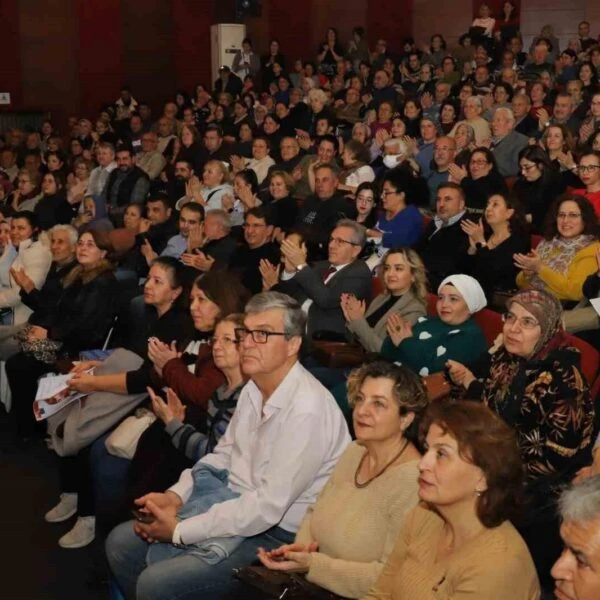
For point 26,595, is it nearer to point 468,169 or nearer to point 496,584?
point 496,584

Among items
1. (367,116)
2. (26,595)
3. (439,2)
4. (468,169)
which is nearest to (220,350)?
(26,595)

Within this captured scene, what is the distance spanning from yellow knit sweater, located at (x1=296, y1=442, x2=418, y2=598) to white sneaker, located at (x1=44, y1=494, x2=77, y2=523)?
1.90 metres

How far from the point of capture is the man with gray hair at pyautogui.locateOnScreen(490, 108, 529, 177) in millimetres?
6977

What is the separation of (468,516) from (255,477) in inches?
34.7

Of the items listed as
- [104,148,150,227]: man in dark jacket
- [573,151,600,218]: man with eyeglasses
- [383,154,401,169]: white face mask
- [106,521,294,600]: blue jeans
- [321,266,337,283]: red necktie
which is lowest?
[106,521,294,600]: blue jeans

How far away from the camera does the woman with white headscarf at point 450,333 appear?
12.1 ft

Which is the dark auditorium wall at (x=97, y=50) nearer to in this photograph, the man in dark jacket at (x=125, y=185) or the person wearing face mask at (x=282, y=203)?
the man in dark jacket at (x=125, y=185)

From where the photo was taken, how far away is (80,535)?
3.93 metres

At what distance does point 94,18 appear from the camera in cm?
1413

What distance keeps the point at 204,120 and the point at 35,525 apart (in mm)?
8384

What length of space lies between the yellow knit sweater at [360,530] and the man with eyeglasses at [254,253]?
292 cm

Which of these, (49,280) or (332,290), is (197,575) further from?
(49,280)

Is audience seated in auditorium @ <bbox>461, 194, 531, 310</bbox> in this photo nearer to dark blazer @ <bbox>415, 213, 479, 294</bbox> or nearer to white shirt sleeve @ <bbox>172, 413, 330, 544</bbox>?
dark blazer @ <bbox>415, 213, 479, 294</bbox>

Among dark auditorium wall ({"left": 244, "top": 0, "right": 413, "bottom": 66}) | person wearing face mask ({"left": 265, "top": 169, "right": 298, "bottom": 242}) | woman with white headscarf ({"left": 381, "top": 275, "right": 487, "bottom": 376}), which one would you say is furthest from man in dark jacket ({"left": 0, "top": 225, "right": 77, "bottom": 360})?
dark auditorium wall ({"left": 244, "top": 0, "right": 413, "bottom": 66})
